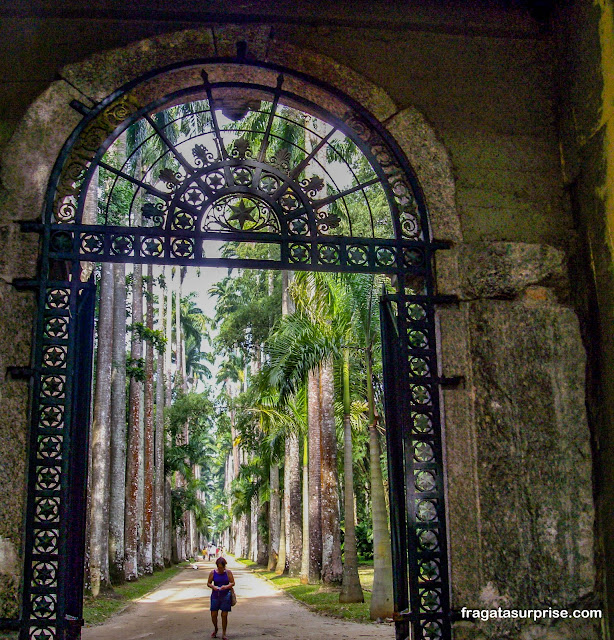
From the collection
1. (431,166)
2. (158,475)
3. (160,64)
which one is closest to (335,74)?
(431,166)

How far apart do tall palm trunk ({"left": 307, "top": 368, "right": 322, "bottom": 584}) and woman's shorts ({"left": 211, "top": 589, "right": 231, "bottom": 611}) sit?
613 centimetres

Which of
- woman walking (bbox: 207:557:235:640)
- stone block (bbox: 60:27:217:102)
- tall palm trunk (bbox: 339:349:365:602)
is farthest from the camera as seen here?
tall palm trunk (bbox: 339:349:365:602)

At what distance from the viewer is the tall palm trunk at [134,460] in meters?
20.8

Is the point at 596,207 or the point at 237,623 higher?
the point at 596,207

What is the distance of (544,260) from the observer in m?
5.86

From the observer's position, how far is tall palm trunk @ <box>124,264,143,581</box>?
20.8 m

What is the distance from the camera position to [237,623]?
40.5ft

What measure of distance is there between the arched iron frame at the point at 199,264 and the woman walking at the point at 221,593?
18.2 feet

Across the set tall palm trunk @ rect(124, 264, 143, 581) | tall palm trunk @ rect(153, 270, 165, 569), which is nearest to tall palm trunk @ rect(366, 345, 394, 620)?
tall palm trunk @ rect(124, 264, 143, 581)

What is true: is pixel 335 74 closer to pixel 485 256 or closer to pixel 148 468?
pixel 485 256

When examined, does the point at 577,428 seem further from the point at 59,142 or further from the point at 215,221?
the point at 59,142

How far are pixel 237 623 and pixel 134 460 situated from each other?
34.5ft

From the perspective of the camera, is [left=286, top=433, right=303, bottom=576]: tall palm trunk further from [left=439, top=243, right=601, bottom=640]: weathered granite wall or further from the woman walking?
[left=439, top=243, right=601, bottom=640]: weathered granite wall

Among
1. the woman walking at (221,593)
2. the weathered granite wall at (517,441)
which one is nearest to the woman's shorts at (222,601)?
the woman walking at (221,593)
